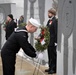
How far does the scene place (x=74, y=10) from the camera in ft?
19.0

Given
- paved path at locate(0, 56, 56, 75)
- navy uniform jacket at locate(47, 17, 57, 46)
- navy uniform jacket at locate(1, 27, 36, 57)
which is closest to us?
navy uniform jacket at locate(1, 27, 36, 57)

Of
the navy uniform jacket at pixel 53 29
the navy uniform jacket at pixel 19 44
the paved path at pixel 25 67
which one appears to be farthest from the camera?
the paved path at pixel 25 67

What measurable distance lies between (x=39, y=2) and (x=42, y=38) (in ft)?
12.0

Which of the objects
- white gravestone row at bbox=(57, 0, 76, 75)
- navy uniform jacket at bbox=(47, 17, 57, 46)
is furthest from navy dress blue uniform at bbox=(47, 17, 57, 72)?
white gravestone row at bbox=(57, 0, 76, 75)

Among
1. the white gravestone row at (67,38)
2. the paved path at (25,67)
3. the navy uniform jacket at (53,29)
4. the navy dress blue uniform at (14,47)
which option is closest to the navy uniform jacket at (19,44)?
the navy dress blue uniform at (14,47)

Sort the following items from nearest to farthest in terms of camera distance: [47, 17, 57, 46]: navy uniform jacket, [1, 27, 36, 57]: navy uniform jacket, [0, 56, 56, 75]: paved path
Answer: [1, 27, 36, 57]: navy uniform jacket < [47, 17, 57, 46]: navy uniform jacket < [0, 56, 56, 75]: paved path

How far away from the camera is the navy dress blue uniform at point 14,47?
5.82 m

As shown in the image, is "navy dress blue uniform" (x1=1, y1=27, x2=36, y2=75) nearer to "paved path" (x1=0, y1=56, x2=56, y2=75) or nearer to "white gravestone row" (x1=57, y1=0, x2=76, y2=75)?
"white gravestone row" (x1=57, y1=0, x2=76, y2=75)

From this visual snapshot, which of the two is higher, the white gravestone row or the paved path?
the white gravestone row

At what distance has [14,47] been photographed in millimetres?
5969

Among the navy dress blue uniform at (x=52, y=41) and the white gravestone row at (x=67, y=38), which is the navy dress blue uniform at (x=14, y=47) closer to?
the white gravestone row at (x=67, y=38)

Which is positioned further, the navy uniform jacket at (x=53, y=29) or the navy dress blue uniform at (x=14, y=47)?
the navy uniform jacket at (x=53, y=29)

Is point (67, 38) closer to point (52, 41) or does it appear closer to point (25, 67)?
point (52, 41)

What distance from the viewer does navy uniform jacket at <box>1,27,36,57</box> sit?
5801 millimetres
